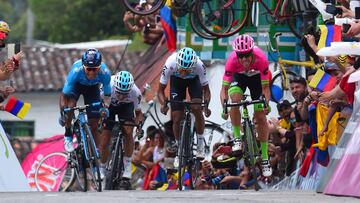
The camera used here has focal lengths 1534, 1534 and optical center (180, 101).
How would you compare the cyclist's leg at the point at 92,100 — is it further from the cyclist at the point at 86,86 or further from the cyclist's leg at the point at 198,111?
the cyclist's leg at the point at 198,111

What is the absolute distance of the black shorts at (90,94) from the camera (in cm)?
2086

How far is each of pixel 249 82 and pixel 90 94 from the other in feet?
7.62

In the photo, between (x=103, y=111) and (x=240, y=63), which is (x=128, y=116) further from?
(x=240, y=63)

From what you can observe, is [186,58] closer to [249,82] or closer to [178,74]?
[178,74]

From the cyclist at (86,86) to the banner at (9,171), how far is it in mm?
790

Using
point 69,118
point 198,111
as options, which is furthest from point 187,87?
point 69,118

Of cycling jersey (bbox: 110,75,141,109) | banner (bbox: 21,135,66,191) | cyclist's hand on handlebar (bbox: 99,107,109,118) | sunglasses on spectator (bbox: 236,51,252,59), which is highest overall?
sunglasses on spectator (bbox: 236,51,252,59)

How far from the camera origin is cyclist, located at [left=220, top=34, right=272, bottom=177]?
1955 centimetres

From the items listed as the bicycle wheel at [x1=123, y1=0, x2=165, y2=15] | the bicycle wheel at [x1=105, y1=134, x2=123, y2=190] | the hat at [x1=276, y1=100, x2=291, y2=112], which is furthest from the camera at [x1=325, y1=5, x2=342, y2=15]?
the bicycle wheel at [x1=123, y1=0, x2=165, y2=15]

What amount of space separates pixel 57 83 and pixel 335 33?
33.2m

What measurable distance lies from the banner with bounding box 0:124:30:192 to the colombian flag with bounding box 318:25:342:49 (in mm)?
4423

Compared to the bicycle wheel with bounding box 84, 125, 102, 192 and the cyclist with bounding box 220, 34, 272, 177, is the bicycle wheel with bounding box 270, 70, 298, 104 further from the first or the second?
the bicycle wheel with bounding box 84, 125, 102, 192

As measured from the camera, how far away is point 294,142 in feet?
75.8

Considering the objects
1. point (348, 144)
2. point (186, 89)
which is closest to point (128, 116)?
point (186, 89)
